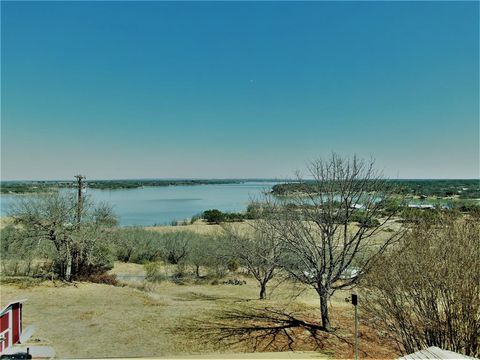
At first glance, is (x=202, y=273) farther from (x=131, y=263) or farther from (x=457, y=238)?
(x=457, y=238)

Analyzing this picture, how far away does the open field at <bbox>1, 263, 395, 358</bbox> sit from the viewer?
29.1ft

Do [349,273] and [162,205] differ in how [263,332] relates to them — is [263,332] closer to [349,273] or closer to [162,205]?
[349,273]

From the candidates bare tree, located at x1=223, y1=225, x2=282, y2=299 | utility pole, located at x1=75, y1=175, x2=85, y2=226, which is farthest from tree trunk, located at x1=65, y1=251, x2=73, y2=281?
bare tree, located at x1=223, y1=225, x2=282, y2=299

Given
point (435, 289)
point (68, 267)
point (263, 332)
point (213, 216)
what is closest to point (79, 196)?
point (68, 267)

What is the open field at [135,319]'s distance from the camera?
8.88 m

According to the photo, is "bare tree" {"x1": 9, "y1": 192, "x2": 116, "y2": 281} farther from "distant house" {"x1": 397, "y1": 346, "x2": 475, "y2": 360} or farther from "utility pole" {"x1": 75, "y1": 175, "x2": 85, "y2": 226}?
"distant house" {"x1": 397, "y1": 346, "x2": 475, "y2": 360}

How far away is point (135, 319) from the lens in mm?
11273

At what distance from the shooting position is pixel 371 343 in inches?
370

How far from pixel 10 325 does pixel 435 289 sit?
9491 mm

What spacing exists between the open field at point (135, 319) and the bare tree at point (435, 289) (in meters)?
1.24

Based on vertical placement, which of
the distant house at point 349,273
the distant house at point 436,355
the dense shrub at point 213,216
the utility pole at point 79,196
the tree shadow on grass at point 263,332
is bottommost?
the tree shadow on grass at point 263,332

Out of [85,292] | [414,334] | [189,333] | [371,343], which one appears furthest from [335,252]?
[85,292]

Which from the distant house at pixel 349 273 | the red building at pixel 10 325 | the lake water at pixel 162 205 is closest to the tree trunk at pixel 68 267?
the lake water at pixel 162 205

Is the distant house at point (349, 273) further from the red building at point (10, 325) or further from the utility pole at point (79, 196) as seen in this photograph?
the utility pole at point (79, 196)
